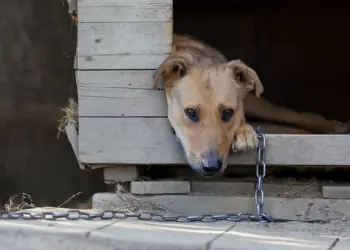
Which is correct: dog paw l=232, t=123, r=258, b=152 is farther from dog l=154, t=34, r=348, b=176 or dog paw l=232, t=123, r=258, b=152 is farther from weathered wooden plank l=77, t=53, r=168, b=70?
weathered wooden plank l=77, t=53, r=168, b=70

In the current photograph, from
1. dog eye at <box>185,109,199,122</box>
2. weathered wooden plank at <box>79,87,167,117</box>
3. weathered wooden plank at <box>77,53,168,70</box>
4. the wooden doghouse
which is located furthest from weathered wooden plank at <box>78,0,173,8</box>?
dog eye at <box>185,109,199,122</box>

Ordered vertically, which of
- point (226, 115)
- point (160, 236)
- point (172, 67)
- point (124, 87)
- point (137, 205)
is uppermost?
point (172, 67)

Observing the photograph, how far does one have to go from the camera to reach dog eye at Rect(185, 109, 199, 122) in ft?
11.7

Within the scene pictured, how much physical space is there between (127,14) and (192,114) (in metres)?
0.67

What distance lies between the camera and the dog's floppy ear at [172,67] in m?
3.61

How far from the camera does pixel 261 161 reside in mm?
3596

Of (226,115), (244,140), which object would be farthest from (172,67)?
(244,140)

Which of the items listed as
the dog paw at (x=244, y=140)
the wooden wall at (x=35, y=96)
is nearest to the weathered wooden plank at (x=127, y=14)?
the dog paw at (x=244, y=140)

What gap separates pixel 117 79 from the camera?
3752 millimetres

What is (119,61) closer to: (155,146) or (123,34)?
(123,34)

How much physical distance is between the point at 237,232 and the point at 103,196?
95 cm

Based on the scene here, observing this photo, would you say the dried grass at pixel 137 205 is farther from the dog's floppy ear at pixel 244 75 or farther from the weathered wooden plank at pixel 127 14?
the weathered wooden plank at pixel 127 14

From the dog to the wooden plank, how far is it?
97mm

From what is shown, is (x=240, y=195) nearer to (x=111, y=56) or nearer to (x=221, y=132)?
(x=221, y=132)
